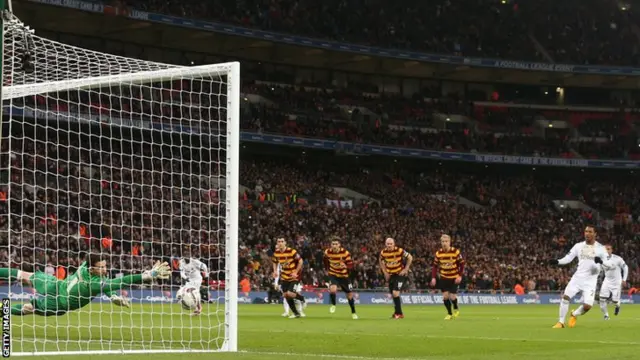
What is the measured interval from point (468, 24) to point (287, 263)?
39.6m

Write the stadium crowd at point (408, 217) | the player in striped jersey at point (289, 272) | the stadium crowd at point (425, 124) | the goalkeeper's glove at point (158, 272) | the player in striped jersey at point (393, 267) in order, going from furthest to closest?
the stadium crowd at point (425, 124) < the stadium crowd at point (408, 217) < the player in striped jersey at point (393, 267) < the player in striped jersey at point (289, 272) < the goalkeeper's glove at point (158, 272)

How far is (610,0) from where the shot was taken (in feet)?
219

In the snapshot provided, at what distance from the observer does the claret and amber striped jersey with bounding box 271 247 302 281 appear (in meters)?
26.5

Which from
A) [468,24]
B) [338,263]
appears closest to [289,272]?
[338,263]

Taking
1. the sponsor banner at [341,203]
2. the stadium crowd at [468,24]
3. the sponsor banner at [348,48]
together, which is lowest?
the sponsor banner at [341,203]

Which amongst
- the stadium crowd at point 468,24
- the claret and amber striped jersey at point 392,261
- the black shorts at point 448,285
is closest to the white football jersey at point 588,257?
the black shorts at point 448,285

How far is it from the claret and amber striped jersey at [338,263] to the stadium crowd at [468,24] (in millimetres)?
25814

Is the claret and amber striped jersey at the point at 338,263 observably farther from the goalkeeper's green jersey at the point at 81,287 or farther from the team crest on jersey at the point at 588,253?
the goalkeeper's green jersey at the point at 81,287

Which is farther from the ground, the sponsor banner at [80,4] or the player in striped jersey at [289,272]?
the sponsor banner at [80,4]

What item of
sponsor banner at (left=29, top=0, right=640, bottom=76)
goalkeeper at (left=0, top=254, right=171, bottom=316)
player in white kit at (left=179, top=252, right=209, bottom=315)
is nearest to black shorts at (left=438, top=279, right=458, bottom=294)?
player in white kit at (left=179, top=252, right=209, bottom=315)

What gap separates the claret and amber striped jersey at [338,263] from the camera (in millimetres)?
28656

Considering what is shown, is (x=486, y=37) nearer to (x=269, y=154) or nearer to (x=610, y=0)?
(x=610, y=0)

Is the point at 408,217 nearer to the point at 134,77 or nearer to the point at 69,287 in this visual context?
the point at 69,287

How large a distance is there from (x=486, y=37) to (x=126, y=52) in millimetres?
20855
